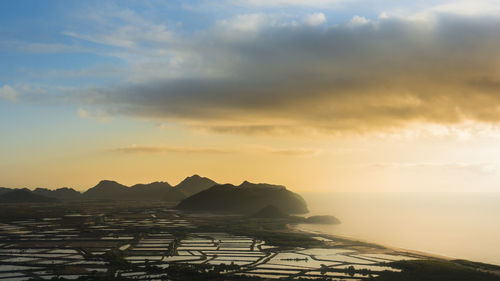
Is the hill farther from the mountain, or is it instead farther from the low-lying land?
the low-lying land

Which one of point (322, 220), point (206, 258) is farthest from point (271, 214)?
point (206, 258)

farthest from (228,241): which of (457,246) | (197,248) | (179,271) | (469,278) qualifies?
(457,246)

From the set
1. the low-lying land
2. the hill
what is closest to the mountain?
the hill

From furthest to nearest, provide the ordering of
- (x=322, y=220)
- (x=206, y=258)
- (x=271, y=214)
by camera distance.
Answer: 1. (x=271, y=214)
2. (x=322, y=220)
3. (x=206, y=258)

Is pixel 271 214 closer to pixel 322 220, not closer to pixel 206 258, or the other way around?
pixel 322 220

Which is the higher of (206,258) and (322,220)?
(322,220)

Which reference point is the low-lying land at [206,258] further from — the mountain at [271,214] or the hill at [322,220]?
the mountain at [271,214]

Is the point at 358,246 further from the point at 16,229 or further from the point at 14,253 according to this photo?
the point at 16,229

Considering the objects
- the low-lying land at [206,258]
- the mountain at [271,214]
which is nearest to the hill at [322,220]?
the mountain at [271,214]
